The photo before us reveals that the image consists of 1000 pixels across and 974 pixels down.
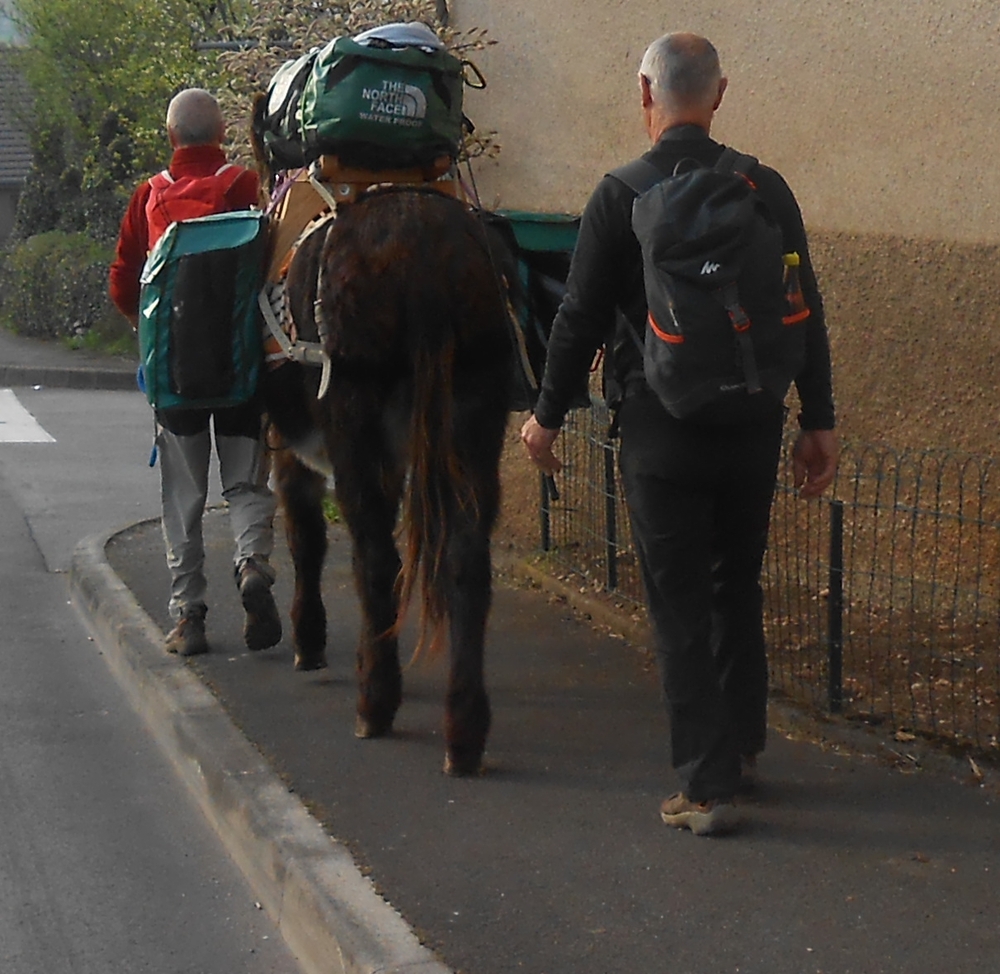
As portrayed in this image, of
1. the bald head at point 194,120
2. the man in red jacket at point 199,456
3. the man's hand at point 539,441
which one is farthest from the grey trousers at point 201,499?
the man's hand at point 539,441

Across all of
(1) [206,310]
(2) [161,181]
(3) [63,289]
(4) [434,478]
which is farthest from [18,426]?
(4) [434,478]

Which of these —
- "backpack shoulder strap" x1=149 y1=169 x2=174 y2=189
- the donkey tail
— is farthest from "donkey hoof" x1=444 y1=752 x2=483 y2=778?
"backpack shoulder strap" x1=149 y1=169 x2=174 y2=189

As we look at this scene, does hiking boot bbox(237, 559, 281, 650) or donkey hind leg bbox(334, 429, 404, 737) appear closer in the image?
donkey hind leg bbox(334, 429, 404, 737)

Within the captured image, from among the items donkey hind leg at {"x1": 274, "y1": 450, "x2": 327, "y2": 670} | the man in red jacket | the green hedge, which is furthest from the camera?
the green hedge

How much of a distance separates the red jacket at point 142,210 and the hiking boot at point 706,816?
326 cm

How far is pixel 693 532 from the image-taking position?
4.51 m

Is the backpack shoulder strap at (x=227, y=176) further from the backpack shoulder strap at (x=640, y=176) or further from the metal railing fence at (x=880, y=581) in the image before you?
the backpack shoulder strap at (x=640, y=176)

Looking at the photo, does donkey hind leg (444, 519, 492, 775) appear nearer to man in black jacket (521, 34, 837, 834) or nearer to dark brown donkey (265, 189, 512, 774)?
dark brown donkey (265, 189, 512, 774)

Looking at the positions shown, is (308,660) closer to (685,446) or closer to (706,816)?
(706,816)

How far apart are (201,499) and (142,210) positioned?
1.23 metres

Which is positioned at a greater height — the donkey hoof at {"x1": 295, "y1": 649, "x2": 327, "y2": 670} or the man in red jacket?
the man in red jacket

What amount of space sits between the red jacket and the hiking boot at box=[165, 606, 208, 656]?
1.26 metres

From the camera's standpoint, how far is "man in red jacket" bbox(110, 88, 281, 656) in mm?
6680

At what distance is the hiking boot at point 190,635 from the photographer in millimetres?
6844
